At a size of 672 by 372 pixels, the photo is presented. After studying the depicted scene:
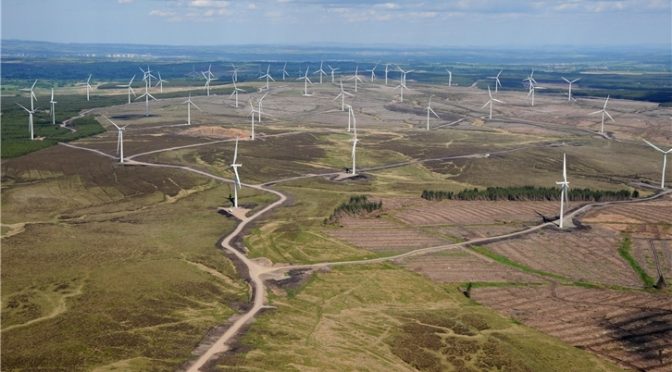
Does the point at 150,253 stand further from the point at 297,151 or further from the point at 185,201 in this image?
the point at 297,151

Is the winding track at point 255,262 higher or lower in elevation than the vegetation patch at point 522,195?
lower

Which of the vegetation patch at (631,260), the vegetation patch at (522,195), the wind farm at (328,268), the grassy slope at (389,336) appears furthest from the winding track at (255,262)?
the vegetation patch at (631,260)

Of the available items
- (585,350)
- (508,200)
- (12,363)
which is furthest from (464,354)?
(508,200)

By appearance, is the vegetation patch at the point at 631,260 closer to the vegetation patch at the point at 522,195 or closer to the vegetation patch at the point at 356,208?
the vegetation patch at the point at 522,195

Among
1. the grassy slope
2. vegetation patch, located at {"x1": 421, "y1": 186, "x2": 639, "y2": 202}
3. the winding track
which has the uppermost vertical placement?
vegetation patch, located at {"x1": 421, "y1": 186, "x2": 639, "y2": 202}

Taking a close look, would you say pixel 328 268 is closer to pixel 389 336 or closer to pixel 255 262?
pixel 255 262

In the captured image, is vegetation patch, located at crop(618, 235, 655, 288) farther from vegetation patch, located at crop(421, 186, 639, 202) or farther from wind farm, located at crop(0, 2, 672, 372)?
vegetation patch, located at crop(421, 186, 639, 202)

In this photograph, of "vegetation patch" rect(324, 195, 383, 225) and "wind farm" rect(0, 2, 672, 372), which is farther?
"vegetation patch" rect(324, 195, 383, 225)

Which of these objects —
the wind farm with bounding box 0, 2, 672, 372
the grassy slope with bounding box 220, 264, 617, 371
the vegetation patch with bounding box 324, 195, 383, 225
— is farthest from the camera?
the vegetation patch with bounding box 324, 195, 383, 225

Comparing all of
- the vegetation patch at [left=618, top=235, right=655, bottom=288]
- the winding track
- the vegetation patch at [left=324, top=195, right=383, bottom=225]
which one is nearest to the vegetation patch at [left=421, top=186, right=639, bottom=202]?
the winding track
